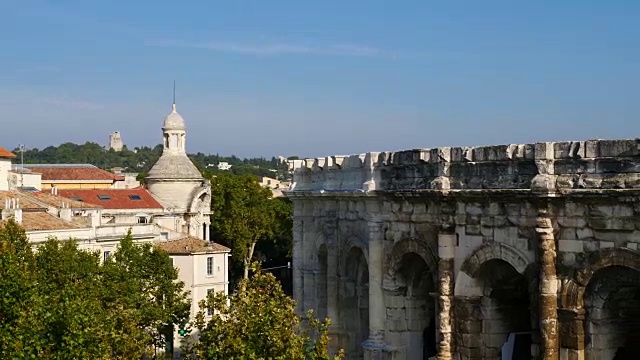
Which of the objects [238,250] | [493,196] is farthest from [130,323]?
[238,250]

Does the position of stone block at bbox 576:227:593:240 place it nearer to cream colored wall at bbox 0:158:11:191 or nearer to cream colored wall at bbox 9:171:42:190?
cream colored wall at bbox 0:158:11:191

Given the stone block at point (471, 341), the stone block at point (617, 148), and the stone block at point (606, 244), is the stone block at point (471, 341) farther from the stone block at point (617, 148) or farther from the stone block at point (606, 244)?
the stone block at point (617, 148)

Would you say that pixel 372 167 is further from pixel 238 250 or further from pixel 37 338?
pixel 238 250

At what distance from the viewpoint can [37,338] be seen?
23672 mm

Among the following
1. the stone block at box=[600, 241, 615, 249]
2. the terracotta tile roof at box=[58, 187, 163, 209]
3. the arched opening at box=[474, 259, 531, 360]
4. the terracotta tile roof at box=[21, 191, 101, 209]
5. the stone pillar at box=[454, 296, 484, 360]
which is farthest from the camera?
the terracotta tile roof at box=[58, 187, 163, 209]

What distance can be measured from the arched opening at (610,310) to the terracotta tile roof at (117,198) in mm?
55709

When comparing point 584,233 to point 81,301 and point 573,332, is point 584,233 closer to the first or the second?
point 573,332

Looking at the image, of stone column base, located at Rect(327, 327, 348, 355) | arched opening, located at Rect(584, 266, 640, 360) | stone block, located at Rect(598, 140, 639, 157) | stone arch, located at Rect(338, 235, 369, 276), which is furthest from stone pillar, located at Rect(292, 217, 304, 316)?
stone block, located at Rect(598, 140, 639, 157)

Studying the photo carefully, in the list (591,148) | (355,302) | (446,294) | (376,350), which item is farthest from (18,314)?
(355,302)

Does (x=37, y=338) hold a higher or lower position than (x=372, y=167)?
lower

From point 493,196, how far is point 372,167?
7.14 m

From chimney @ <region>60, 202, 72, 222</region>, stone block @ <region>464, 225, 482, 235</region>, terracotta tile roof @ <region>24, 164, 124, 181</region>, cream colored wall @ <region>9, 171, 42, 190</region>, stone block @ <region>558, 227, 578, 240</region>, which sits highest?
terracotta tile roof @ <region>24, 164, 124, 181</region>

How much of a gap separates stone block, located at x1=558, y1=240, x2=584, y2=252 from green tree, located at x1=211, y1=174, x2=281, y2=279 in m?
63.5

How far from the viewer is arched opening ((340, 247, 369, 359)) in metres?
36.3
